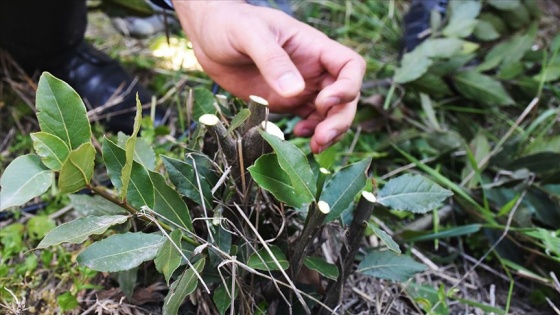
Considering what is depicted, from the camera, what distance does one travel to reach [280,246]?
81 cm

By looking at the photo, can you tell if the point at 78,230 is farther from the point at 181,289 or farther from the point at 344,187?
the point at 344,187

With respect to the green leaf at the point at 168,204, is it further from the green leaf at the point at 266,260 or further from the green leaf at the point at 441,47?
the green leaf at the point at 441,47

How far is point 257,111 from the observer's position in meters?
0.75

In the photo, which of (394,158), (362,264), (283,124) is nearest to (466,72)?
(394,158)

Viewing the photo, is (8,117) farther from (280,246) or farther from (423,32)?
(423,32)

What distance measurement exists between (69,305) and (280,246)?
35 centimetres

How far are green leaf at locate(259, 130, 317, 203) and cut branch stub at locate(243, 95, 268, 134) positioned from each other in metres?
0.08

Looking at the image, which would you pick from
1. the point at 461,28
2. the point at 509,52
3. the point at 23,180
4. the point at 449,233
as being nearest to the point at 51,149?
the point at 23,180

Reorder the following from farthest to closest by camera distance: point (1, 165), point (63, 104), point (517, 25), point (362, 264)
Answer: point (517, 25) < point (1, 165) < point (362, 264) < point (63, 104)

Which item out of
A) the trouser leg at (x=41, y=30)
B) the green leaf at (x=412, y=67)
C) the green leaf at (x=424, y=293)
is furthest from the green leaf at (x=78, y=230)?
the green leaf at (x=412, y=67)

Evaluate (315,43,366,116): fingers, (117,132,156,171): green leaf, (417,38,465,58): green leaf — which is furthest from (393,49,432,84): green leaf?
(117,132,156,171): green leaf

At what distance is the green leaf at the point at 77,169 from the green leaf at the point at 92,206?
0.61 ft

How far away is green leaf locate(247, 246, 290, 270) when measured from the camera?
0.70m

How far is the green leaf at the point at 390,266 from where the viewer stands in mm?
840
